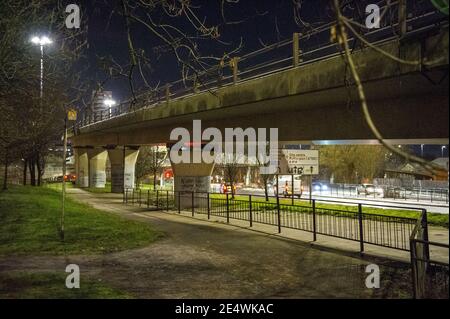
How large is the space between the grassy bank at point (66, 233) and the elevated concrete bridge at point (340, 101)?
3.75 metres

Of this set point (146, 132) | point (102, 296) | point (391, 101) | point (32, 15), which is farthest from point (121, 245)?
point (146, 132)

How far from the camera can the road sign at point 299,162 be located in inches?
867

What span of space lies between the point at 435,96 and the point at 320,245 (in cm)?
465

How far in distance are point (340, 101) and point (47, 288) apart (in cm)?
883

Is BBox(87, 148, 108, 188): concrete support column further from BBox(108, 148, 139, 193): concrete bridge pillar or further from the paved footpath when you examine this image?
the paved footpath

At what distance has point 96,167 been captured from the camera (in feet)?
166

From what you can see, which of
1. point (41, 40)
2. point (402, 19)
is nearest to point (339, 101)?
point (402, 19)

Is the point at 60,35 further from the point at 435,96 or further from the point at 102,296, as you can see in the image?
the point at 435,96

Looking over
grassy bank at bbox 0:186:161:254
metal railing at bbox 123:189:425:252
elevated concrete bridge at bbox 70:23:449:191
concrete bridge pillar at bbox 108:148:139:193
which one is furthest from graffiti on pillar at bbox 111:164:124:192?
elevated concrete bridge at bbox 70:23:449:191

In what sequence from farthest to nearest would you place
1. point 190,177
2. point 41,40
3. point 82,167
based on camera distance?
point 82,167 → point 190,177 → point 41,40

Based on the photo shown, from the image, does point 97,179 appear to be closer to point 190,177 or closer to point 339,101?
point 190,177

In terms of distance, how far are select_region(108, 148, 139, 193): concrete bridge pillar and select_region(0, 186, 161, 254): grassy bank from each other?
2105 cm

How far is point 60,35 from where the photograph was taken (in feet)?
34.1

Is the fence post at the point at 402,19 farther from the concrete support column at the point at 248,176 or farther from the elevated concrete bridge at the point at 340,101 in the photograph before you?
the concrete support column at the point at 248,176
